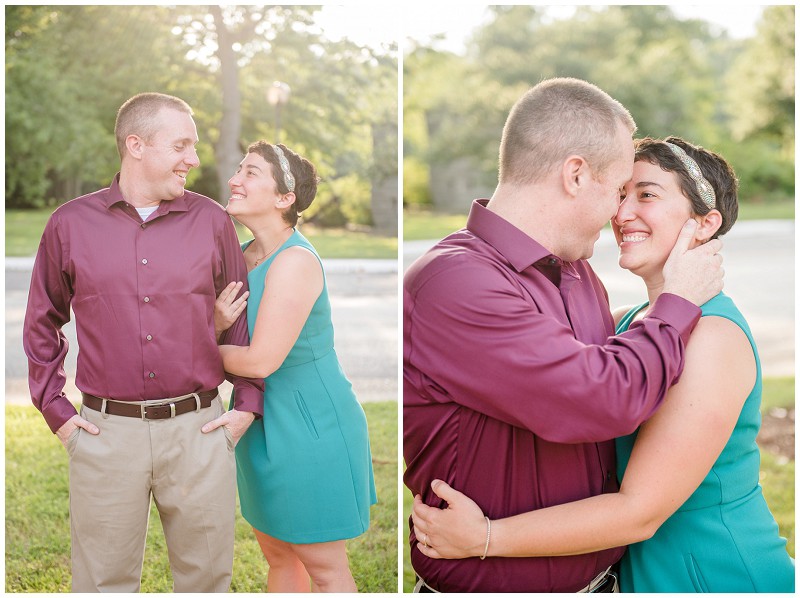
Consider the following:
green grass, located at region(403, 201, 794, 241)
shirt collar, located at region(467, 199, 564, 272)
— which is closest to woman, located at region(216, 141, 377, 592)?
shirt collar, located at region(467, 199, 564, 272)

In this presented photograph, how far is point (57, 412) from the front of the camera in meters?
2.25

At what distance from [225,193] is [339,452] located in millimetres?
821

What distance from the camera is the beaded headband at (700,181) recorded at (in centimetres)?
206

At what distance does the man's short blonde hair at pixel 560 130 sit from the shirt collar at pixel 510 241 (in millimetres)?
110

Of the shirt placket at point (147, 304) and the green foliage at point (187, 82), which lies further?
the green foliage at point (187, 82)

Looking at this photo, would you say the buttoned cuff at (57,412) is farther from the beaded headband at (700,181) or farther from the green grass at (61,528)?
the beaded headband at (700,181)

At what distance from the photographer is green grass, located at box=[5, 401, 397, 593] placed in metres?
2.78

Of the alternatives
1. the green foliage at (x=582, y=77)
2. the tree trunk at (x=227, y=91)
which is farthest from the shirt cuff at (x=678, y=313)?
the green foliage at (x=582, y=77)

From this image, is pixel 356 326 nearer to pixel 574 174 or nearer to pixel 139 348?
pixel 139 348

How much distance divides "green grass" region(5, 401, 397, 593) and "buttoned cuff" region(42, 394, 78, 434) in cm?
74

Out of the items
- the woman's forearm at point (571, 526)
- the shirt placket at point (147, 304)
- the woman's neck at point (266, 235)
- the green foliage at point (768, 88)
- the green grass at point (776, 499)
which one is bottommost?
the green grass at point (776, 499)

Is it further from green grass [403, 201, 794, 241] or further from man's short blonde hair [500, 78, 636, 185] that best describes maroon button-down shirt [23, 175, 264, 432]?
green grass [403, 201, 794, 241]

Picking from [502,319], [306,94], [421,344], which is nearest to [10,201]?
[306,94]

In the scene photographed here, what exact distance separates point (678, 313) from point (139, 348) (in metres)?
1.35
